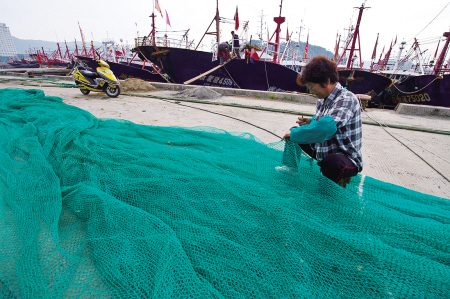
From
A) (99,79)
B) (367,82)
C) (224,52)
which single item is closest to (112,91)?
(99,79)

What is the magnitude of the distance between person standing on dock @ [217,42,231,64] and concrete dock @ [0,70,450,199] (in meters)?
5.73

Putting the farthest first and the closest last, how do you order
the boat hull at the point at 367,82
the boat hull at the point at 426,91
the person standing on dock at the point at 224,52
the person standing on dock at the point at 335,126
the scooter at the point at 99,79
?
the boat hull at the point at 367,82 < the person standing on dock at the point at 224,52 < the boat hull at the point at 426,91 < the scooter at the point at 99,79 < the person standing on dock at the point at 335,126

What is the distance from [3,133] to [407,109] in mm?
8779

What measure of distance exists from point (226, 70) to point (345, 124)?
11106 millimetres

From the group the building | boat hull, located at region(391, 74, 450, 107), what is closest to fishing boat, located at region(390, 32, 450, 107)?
boat hull, located at region(391, 74, 450, 107)

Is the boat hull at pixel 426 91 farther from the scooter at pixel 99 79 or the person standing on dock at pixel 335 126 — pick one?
the scooter at pixel 99 79

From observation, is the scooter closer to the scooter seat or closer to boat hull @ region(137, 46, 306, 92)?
the scooter seat

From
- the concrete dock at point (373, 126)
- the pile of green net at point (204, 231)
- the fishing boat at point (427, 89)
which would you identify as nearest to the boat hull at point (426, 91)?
the fishing boat at point (427, 89)

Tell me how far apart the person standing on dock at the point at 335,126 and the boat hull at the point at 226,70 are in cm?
1045

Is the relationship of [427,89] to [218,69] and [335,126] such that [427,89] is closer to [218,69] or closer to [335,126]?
[218,69]

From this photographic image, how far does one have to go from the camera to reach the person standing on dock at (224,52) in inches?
438

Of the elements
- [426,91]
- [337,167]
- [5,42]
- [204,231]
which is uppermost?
[5,42]

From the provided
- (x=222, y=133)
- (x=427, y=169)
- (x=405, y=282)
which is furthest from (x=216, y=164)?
(x=427, y=169)

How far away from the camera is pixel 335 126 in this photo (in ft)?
4.82
